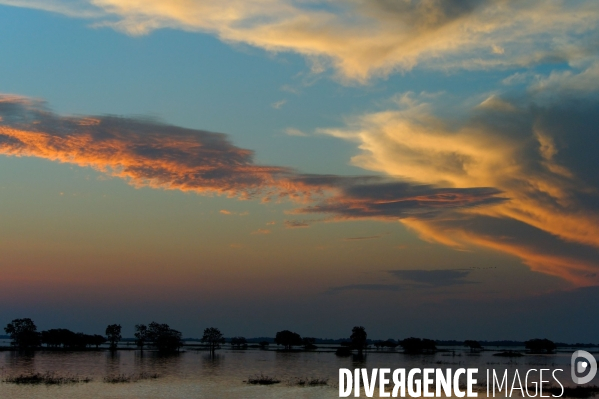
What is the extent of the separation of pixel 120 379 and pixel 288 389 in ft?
81.1

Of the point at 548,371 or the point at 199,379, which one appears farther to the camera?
the point at 548,371

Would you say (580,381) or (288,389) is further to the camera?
(580,381)

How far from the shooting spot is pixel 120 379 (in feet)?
274

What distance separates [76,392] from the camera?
2731 inches

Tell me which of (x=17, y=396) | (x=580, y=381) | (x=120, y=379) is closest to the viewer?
(x=17, y=396)

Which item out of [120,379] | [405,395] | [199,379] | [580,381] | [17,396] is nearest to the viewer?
[17,396]

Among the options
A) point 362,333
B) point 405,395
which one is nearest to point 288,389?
point 405,395

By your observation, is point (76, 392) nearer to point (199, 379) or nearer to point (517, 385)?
point (199, 379)

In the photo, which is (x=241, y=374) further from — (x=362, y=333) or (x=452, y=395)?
(x=362, y=333)

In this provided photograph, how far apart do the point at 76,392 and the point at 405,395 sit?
38004 mm

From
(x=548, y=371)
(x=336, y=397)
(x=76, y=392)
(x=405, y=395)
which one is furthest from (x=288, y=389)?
(x=548, y=371)

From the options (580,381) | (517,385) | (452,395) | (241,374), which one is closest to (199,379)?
(241,374)

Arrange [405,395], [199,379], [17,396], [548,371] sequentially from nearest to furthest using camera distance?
[17,396] → [405,395] → [199,379] → [548,371]

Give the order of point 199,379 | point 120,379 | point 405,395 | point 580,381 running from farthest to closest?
1. point 580,381
2. point 199,379
3. point 120,379
4. point 405,395
